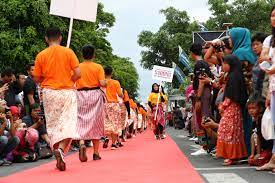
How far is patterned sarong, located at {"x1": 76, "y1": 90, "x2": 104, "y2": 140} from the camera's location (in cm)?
938

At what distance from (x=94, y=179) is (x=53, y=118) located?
5.10 ft

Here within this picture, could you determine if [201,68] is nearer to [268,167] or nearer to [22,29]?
[268,167]

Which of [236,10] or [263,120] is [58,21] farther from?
[263,120]

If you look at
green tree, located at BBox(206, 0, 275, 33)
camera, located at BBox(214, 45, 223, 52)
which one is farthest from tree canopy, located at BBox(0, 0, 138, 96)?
camera, located at BBox(214, 45, 223, 52)

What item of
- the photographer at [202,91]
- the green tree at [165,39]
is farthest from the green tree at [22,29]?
the green tree at [165,39]

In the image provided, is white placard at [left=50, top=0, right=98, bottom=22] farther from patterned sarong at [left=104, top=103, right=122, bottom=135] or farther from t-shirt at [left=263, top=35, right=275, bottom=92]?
t-shirt at [left=263, top=35, right=275, bottom=92]

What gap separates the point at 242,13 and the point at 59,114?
124 feet

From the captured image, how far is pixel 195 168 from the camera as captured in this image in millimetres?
7324

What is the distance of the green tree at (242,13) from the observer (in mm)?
43122

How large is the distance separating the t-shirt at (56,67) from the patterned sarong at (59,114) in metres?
0.11

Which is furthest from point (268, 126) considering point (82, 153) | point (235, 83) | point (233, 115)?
point (82, 153)

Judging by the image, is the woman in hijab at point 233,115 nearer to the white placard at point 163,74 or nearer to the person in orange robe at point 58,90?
the person in orange robe at point 58,90

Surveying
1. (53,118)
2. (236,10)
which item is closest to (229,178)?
(53,118)

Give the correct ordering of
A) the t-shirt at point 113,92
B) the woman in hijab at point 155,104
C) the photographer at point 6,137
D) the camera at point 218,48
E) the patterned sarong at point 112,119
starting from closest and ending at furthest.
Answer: the camera at point 218,48
the photographer at point 6,137
the patterned sarong at point 112,119
the t-shirt at point 113,92
the woman in hijab at point 155,104
